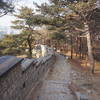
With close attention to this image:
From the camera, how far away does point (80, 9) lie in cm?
1098

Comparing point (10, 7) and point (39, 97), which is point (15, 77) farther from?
point (10, 7)

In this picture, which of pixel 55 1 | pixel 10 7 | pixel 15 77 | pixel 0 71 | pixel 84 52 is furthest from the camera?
pixel 84 52

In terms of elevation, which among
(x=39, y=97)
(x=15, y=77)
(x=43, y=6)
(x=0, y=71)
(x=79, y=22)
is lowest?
(x=39, y=97)

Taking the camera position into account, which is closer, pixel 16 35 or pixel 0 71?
pixel 0 71

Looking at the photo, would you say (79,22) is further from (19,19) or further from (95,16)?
(19,19)

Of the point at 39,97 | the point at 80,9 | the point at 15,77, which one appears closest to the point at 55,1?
the point at 80,9

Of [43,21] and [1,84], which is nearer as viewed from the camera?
[1,84]

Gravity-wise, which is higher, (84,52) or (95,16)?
(95,16)

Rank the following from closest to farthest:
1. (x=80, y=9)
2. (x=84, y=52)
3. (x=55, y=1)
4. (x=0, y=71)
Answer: (x=0, y=71) → (x=80, y=9) → (x=55, y=1) → (x=84, y=52)

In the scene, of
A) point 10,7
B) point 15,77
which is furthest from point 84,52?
point 15,77

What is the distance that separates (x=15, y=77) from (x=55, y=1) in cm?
932

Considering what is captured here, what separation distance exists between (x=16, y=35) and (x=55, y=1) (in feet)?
34.7

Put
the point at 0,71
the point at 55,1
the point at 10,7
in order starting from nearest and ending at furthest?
the point at 0,71 < the point at 55,1 < the point at 10,7

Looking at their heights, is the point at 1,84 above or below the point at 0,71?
below
